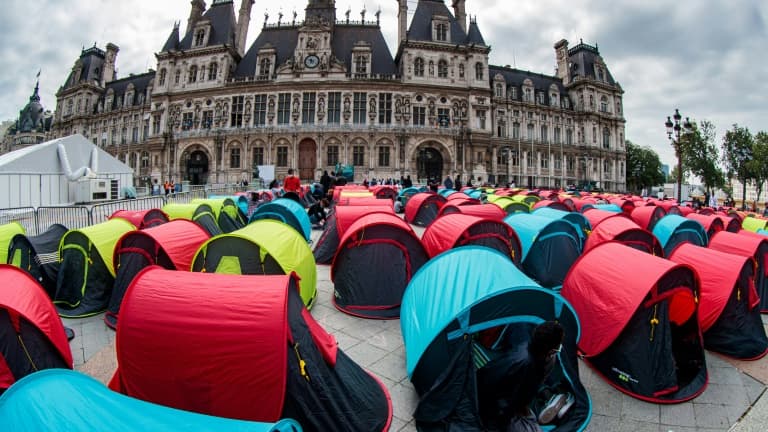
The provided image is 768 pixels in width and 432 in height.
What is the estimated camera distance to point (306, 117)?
3788cm

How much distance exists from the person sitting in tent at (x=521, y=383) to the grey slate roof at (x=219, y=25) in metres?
48.0

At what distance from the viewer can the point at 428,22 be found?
40625mm

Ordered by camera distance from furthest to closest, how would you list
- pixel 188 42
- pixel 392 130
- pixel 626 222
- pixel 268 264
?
1. pixel 188 42
2. pixel 392 130
3. pixel 626 222
4. pixel 268 264

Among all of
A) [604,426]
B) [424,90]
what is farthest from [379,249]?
[424,90]

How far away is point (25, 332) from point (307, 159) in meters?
35.3

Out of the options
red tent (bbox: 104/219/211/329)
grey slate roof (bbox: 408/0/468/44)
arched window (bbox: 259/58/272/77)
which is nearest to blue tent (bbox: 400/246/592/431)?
red tent (bbox: 104/219/211/329)

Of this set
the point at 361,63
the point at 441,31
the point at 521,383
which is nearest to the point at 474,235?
the point at 521,383

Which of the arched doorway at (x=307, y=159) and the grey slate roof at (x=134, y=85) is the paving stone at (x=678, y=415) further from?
the grey slate roof at (x=134, y=85)

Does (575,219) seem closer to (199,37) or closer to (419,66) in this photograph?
(419,66)

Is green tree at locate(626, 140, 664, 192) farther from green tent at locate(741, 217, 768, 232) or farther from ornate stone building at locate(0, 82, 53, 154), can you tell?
ornate stone building at locate(0, 82, 53, 154)

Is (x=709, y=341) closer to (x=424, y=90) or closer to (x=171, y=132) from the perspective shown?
(x=424, y=90)

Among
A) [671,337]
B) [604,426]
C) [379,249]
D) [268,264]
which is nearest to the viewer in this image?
[604,426]

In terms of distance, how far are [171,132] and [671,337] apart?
47.0m

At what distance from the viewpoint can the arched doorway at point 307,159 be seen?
3781cm
